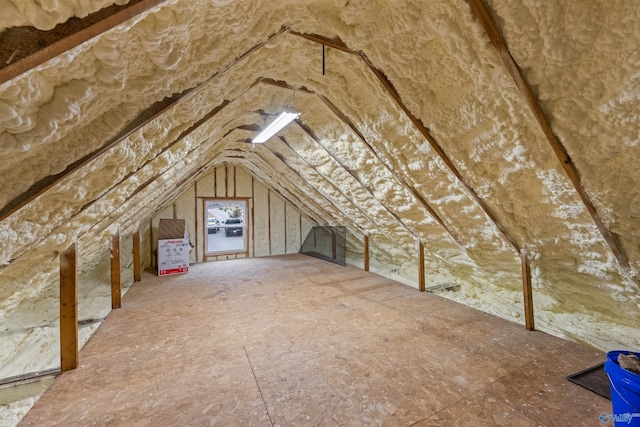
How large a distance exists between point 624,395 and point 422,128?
6.63 feet

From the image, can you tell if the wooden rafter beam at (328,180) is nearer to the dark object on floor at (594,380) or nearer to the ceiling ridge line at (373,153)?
the ceiling ridge line at (373,153)

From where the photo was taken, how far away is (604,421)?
4.81ft

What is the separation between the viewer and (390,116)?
2451 mm

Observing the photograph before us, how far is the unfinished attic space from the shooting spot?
0.98 meters

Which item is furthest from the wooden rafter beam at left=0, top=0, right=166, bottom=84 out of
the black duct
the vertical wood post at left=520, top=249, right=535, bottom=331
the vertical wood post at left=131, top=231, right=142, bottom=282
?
the black duct

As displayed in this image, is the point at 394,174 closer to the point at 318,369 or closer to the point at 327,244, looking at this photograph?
the point at 318,369

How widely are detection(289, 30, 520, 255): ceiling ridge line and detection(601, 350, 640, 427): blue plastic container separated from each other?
1572 mm

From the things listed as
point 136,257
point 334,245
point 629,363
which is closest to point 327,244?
point 334,245

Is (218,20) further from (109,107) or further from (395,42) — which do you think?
(395,42)

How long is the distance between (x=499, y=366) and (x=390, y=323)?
3.27 ft

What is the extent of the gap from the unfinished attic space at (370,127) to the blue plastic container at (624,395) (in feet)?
2.66

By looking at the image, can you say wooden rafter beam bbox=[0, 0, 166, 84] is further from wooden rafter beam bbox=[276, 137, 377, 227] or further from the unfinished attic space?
wooden rafter beam bbox=[276, 137, 377, 227]

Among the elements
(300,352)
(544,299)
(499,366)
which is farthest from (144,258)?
(544,299)

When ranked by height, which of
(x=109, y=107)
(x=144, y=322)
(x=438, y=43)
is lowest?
(x=144, y=322)
